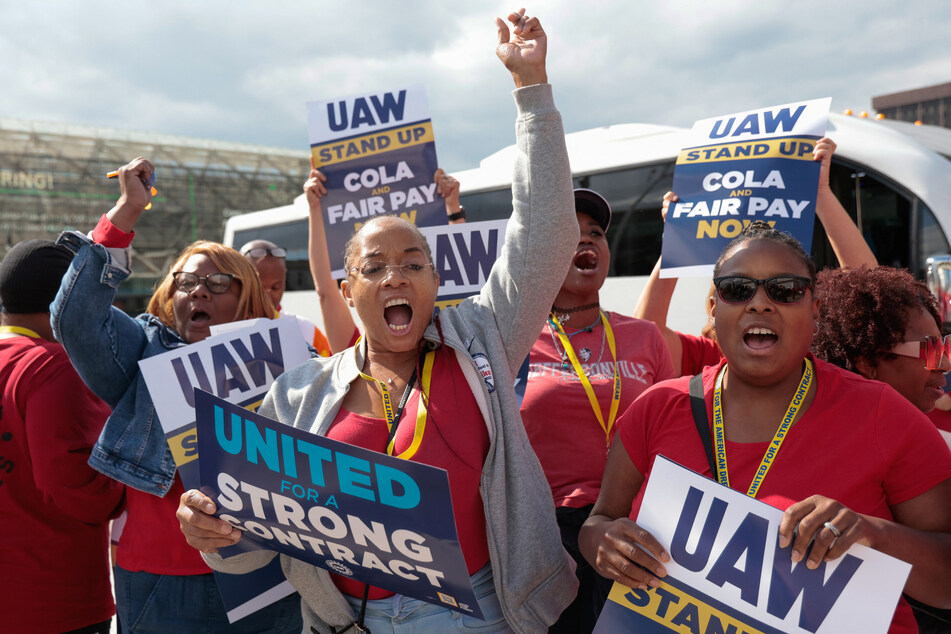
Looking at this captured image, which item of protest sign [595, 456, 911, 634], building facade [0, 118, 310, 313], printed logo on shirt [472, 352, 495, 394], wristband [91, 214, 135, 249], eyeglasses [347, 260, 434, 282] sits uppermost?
building facade [0, 118, 310, 313]

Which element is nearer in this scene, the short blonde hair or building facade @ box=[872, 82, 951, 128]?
the short blonde hair

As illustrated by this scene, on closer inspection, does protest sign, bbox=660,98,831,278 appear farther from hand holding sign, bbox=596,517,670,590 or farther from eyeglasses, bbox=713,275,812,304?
hand holding sign, bbox=596,517,670,590

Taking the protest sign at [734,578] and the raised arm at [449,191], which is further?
the raised arm at [449,191]

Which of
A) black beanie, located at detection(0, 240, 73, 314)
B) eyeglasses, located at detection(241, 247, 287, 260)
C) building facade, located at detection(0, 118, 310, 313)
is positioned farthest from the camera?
building facade, located at detection(0, 118, 310, 313)

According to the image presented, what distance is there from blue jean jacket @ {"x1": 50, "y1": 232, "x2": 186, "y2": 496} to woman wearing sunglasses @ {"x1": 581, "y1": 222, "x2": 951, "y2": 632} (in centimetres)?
155

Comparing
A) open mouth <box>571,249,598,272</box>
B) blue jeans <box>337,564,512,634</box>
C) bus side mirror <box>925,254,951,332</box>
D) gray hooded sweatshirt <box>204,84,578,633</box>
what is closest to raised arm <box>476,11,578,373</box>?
A: gray hooded sweatshirt <box>204,84,578,633</box>

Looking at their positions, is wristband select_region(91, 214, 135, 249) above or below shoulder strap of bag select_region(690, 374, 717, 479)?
above

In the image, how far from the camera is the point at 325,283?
3.49 metres

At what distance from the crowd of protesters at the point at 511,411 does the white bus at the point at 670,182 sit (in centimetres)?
470

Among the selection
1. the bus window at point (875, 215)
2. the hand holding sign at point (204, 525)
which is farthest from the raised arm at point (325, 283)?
the bus window at point (875, 215)

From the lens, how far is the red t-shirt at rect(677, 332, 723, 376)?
3.14m

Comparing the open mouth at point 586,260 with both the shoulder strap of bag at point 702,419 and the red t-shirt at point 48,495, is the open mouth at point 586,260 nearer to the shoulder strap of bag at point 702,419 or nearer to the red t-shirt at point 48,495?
the shoulder strap of bag at point 702,419

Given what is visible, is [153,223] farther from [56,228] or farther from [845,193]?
[845,193]

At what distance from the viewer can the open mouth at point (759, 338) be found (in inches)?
Answer: 65.1
